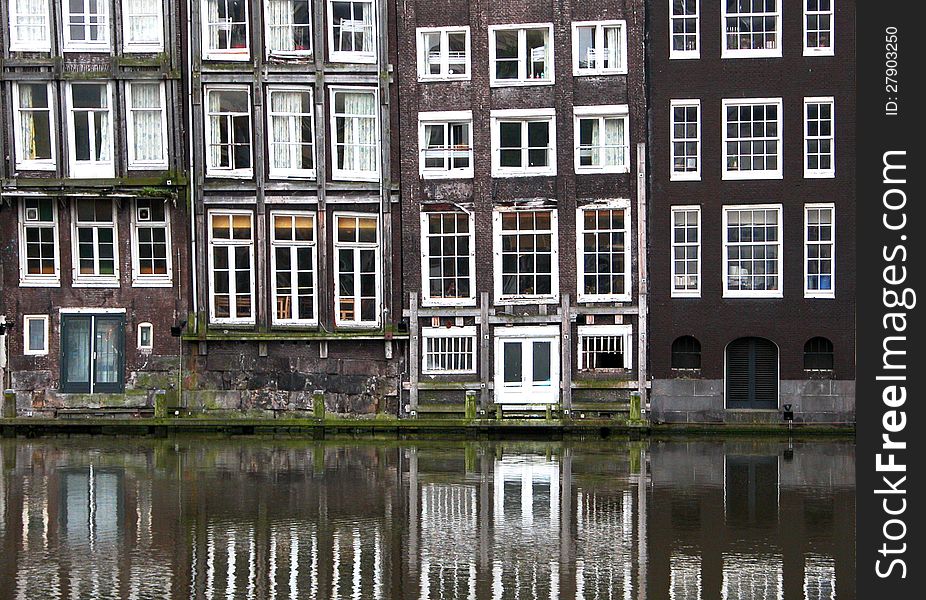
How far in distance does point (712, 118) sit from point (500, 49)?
675cm

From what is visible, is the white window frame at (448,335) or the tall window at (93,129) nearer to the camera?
the tall window at (93,129)

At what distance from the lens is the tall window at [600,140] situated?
44.3m

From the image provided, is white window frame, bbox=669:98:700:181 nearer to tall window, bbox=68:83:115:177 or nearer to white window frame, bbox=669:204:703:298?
white window frame, bbox=669:204:703:298

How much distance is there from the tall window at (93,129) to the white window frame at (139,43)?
1.44 metres

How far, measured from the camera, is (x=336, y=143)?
45.0 m

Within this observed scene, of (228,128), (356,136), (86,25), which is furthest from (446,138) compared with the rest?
(86,25)

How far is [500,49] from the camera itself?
44781 mm

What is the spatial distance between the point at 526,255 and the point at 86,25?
593 inches

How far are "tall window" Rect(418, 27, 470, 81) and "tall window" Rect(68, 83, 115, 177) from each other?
379 inches

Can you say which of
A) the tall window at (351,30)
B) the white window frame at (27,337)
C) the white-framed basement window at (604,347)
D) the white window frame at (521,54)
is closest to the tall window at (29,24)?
the white window frame at (27,337)

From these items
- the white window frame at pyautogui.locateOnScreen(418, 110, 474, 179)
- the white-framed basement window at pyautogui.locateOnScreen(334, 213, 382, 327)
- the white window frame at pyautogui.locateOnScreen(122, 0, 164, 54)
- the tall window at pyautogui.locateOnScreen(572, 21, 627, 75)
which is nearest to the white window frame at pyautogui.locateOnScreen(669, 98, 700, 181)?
the tall window at pyautogui.locateOnScreen(572, 21, 627, 75)

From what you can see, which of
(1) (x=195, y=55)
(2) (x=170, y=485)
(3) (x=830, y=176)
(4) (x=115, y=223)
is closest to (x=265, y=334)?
(4) (x=115, y=223)

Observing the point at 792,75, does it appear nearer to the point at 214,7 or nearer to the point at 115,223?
the point at 214,7

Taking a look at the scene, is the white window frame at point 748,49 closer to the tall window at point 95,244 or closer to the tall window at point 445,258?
the tall window at point 445,258
